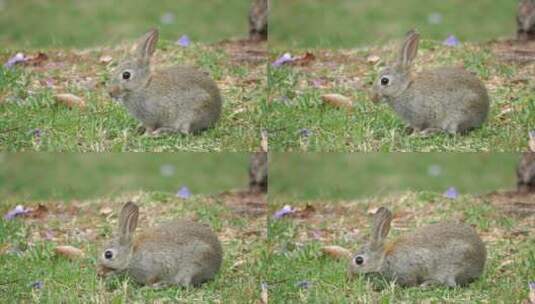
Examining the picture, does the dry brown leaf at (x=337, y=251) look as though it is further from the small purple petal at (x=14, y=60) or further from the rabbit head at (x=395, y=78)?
the small purple petal at (x=14, y=60)

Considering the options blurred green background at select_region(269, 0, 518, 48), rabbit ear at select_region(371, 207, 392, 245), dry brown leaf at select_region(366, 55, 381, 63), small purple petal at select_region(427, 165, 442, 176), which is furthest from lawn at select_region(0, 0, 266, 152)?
small purple petal at select_region(427, 165, 442, 176)

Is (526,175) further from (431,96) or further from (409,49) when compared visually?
(409,49)

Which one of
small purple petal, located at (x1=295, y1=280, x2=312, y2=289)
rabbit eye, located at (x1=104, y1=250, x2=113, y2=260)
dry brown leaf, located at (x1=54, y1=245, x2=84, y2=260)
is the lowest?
small purple petal, located at (x1=295, y1=280, x2=312, y2=289)

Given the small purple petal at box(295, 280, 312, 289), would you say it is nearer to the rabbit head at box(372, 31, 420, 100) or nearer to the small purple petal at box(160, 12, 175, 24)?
the rabbit head at box(372, 31, 420, 100)

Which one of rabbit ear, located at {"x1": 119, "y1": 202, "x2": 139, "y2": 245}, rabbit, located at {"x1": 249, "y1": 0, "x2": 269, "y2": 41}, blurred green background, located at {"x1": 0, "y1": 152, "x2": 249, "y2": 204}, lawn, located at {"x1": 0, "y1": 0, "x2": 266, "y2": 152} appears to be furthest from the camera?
blurred green background, located at {"x1": 0, "y1": 152, "x2": 249, "y2": 204}

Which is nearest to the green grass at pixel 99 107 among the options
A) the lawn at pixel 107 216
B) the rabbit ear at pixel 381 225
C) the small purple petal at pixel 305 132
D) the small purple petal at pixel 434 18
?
the small purple petal at pixel 305 132

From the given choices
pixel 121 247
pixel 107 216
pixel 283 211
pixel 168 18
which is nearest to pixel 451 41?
pixel 283 211

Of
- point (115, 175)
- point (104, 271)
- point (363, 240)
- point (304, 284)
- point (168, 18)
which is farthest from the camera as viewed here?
point (115, 175)
